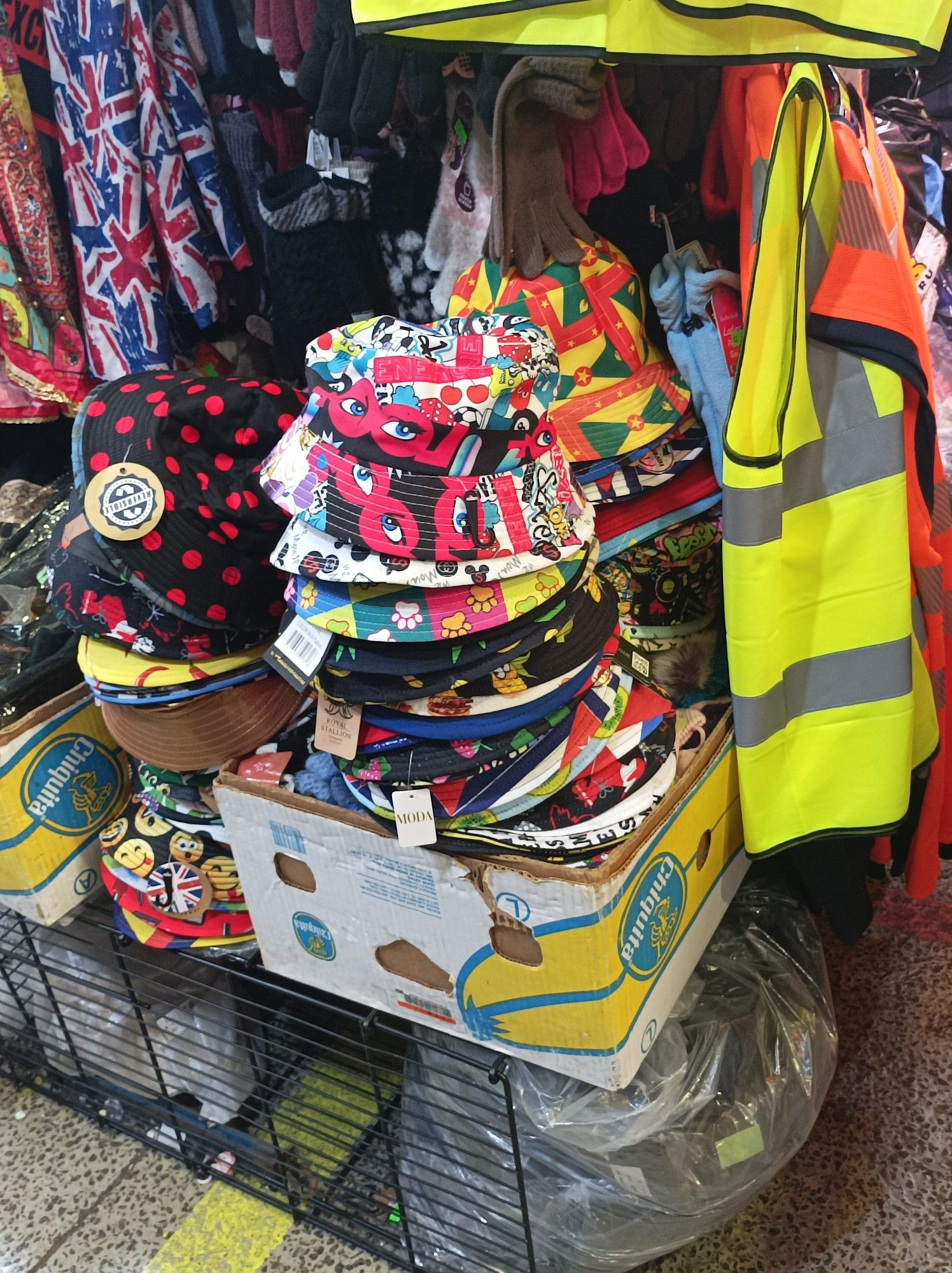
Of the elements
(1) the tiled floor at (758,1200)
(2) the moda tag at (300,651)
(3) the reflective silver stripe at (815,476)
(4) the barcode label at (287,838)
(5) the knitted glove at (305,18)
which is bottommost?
(1) the tiled floor at (758,1200)

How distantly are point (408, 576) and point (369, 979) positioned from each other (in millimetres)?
458

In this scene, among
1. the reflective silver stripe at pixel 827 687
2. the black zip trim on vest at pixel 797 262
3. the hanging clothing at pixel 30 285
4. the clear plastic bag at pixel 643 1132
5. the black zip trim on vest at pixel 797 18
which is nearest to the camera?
the black zip trim on vest at pixel 797 18

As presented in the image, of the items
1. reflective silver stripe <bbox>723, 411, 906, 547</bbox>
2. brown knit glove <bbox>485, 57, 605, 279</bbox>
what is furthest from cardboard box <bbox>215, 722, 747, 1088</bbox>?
brown knit glove <bbox>485, 57, 605, 279</bbox>

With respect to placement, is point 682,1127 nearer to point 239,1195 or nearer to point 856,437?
point 239,1195

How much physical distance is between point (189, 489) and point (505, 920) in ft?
1.59

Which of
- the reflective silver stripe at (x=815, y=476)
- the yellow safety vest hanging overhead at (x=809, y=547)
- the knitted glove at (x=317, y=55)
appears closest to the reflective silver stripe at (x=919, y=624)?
the yellow safety vest hanging overhead at (x=809, y=547)

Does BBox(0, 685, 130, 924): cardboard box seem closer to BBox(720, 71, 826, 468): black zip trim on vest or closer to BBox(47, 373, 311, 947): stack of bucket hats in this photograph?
BBox(47, 373, 311, 947): stack of bucket hats

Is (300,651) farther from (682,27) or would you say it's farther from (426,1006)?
→ (682,27)

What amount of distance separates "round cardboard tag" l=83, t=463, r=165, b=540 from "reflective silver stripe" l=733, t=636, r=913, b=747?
1.82ft

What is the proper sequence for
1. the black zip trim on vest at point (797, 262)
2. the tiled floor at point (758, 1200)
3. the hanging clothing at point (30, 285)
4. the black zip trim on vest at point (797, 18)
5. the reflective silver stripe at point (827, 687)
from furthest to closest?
the hanging clothing at point (30, 285) < the tiled floor at point (758, 1200) < the reflective silver stripe at point (827, 687) < the black zip trim on vest at point (797, 262) < the black zip trim on vest at point (797, 18)

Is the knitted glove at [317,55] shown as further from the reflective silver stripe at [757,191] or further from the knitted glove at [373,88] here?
the reflective silver stripe at [757,191]

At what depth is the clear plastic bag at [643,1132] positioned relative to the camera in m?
1.02

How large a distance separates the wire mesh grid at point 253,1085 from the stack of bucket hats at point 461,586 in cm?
35

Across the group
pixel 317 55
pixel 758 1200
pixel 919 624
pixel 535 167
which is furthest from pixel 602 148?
pixel 758 1200
